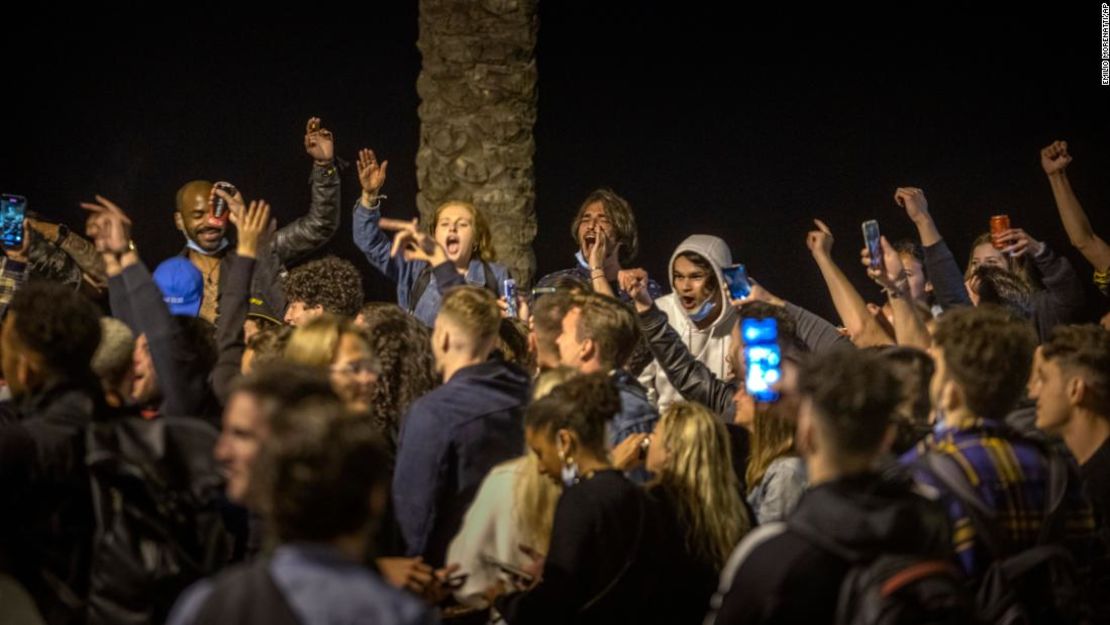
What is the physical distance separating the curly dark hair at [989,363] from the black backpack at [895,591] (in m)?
0.94

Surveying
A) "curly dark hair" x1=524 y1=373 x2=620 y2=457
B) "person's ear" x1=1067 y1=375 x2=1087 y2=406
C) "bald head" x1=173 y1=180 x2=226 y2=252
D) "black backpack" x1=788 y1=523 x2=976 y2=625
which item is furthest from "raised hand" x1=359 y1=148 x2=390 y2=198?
"black backpack" x1=788 y1=523 x2=976 y2=625

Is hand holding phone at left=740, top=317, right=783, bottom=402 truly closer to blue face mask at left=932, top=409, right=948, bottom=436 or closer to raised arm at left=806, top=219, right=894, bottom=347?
raised arm at left=806, top=219, right=894, bottom=347

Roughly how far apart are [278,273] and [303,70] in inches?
89.8

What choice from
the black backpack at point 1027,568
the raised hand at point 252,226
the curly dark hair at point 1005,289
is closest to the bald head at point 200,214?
the raised hand at point 252,226

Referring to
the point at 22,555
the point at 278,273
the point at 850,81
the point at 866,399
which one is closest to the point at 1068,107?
the point at 850,81

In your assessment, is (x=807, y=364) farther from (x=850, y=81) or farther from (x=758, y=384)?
(x=850, y=81)

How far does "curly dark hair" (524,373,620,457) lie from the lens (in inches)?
195

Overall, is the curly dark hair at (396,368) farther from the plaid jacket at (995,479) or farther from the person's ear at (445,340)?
the plaid jacket at (995,479)

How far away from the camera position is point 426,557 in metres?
5.33

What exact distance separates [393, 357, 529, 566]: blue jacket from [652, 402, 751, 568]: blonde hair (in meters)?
0.57

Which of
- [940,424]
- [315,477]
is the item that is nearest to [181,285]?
[940,424]

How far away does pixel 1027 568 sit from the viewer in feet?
14.0

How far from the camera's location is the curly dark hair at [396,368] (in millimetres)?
5660

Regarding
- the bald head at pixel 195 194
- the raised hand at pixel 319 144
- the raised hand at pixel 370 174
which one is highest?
the raised hand at pixel 319 144
